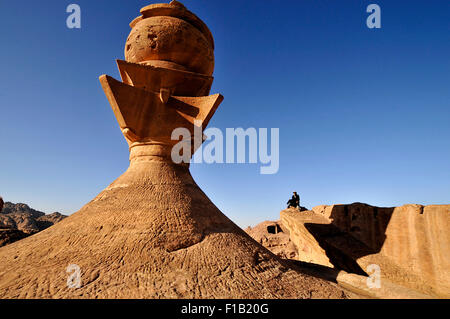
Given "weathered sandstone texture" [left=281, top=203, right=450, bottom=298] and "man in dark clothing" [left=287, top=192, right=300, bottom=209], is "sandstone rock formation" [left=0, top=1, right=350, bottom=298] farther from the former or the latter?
"man in dark clothing" [left=287, top=192, right=300, bottom=209]

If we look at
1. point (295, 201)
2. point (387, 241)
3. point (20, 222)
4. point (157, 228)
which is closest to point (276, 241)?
point (295, 201)

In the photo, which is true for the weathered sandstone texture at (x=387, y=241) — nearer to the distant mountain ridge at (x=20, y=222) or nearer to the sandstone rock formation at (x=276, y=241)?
the sandstone rock formation at (x=276, y=241)

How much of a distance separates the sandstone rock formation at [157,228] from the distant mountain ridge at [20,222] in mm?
Answer: 1296

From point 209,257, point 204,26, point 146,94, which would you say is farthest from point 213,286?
point 204,26

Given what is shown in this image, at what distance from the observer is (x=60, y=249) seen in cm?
328

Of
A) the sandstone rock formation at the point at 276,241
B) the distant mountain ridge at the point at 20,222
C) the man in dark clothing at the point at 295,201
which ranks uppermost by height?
the man in dark clothing at the point at 295,201

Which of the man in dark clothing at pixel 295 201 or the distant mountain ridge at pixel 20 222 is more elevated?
the man in dark clothing at pixel 295 201

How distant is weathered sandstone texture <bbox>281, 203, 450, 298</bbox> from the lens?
14.6ft

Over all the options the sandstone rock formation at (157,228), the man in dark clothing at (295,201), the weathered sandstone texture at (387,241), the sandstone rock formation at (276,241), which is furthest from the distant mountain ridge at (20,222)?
the sandstone rock formation at (276,241)

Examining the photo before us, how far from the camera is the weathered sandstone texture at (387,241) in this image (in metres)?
4.44

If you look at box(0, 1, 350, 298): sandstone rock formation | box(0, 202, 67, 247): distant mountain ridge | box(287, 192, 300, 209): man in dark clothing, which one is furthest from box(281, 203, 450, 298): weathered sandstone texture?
box(0, 202, 67, 247): distant mountain ridge

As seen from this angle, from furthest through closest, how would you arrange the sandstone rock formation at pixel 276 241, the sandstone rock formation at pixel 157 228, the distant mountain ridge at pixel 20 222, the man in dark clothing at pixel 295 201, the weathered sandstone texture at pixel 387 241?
the sandstone rock formation at pixel 276 241
the man in dark clothing at pixel 295 201
the distant mountain ridge at pixel 20 222
the weathered sandstone texture at pixel 387 241
the sandstone rock formation at pixel 157 228
